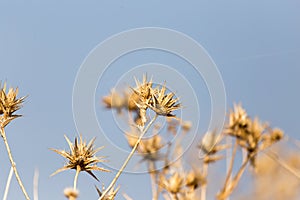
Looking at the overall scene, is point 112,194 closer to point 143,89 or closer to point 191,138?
point 143,89

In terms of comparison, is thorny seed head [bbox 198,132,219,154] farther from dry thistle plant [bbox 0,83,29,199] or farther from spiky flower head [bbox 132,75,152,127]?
dry thistle plant [bbox 0,83,29,199]

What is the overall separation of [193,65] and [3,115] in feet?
2.32

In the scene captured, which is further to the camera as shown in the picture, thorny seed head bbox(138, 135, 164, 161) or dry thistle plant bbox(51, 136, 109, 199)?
thorny seed head bbox(138, 135, 164, 161)

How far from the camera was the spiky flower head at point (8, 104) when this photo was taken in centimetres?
139

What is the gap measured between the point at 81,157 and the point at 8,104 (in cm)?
31

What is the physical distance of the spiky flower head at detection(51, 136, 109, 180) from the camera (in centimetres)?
134

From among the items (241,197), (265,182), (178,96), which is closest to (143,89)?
(178,96)

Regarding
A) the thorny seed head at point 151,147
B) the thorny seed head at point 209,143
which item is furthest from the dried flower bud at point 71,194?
the thorny seed head at point 209,143

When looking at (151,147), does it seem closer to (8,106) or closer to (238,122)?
(238,122)

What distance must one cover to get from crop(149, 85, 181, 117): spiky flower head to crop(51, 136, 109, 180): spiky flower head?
22 centimetres

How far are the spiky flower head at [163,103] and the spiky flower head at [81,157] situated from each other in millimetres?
224

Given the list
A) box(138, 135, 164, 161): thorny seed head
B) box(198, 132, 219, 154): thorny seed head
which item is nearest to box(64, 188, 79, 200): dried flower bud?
box(138, 135, 164, 161): thorny seed head

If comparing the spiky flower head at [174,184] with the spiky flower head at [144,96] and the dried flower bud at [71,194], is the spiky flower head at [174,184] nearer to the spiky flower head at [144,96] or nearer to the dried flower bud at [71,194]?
the spiky flower head at [144,96]

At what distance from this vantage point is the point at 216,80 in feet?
5.25
